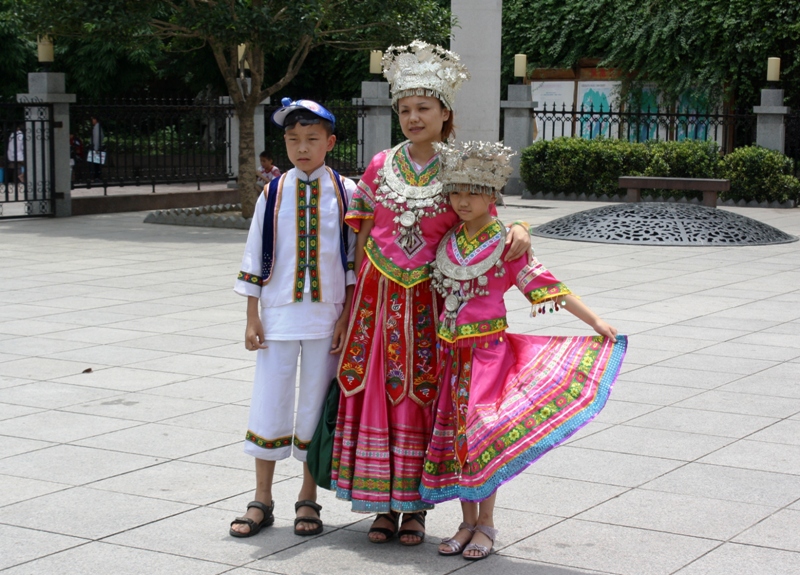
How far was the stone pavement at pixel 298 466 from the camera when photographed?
401 centimetres

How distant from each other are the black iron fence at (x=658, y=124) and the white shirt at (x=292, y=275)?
18348 millimetres

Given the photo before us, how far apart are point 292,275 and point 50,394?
2636 mm

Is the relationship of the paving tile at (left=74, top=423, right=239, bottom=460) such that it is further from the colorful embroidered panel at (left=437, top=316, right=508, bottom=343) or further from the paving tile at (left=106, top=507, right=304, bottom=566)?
the colorful embroidered panel at (left=437, top=316, right=508, bottom=343)

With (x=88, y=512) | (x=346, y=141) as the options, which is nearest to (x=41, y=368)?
(x=88, y=512)

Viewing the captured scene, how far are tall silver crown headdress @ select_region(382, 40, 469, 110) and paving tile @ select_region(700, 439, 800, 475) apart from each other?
2.26 meters

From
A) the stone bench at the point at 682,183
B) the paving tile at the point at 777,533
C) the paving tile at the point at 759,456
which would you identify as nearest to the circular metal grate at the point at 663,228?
the stone bench at the point at 682,183

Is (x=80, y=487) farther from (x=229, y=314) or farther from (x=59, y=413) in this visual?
(x=229, y=314)

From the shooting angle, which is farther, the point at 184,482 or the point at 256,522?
the point at 184,482

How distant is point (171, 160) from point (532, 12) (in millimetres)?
12893

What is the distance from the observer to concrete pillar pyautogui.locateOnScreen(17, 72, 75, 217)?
54.2 ft

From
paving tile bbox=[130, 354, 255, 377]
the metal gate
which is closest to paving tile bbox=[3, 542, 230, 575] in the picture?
paving tile bbox=[130, 354, 255, 377]

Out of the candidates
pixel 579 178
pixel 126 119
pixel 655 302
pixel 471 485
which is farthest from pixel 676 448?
pixel 579 178

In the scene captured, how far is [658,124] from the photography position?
2327cm

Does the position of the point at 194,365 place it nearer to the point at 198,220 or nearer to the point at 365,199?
the point at 365,199
